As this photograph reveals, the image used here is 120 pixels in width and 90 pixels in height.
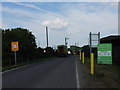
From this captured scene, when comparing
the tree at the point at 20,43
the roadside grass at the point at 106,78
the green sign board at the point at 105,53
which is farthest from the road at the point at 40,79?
the tree at the point at 20,43

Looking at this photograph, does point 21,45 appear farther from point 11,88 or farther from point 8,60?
point 11,88

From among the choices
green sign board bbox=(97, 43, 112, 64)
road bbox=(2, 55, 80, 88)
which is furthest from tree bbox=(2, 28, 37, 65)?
green sign board bbox=(97, 43, 112, 64)

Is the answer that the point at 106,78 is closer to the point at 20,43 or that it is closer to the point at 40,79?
the point at 40,79

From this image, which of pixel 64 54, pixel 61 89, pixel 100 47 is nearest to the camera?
pixel 61 89

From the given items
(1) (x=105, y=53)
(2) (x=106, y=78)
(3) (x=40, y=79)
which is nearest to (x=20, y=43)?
(1) (x=105, y=53)

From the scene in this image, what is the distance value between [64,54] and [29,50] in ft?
81.2

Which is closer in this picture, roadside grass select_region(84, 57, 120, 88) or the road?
the road

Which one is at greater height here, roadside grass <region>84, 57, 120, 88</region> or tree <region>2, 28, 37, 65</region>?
tree <region>2, 28, 37, 65</region>

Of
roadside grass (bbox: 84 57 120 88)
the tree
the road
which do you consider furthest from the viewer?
the tree

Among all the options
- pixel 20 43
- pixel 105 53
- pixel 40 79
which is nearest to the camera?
pixel 40 79

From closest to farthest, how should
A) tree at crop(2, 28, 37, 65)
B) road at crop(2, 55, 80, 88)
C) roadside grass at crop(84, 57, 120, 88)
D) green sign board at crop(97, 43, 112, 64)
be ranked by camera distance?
road at crop(2, 55, 80, 88) < roadside grass at crop(84, 57, 120, 88) < green sign board at crop(97, 43, 112, 64) < tree at crop(2, 28, 37, 65)

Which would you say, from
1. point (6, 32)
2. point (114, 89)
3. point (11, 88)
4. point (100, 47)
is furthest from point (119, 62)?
point (6, 32)

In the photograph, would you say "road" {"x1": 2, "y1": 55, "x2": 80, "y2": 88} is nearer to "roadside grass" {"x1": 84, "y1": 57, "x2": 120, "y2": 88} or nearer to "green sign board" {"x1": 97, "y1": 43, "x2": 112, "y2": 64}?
"roadside grass" {"x1": 84, "y1": 57, "x2": 120, "y2": 88}

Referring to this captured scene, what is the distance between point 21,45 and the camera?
30.9m
